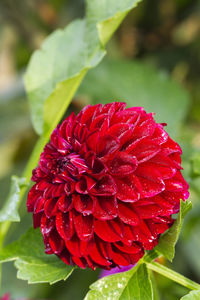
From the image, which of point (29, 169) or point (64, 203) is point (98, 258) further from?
point (29, 169)

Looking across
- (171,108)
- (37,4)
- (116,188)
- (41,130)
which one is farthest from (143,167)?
(37,4)

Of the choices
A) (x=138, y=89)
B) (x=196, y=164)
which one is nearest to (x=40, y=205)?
(x=196, y=164)

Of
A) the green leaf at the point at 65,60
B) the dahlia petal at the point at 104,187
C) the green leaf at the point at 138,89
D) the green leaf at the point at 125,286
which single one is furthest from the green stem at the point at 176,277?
the green leaf at the point at 138,89

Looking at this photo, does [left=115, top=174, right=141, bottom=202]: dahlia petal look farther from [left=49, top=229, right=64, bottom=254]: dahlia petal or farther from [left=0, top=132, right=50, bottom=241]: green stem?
[left=0, top=132, right=50, bottom=241]: green stem

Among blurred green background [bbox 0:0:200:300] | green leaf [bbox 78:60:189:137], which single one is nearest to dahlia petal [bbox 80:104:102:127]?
blurred green background [bbox 0:0:200:300]

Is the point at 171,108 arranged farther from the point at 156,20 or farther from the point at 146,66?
the point at 156,20

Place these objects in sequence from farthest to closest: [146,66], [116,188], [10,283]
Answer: [146,66]
[10,283]
[116,188]

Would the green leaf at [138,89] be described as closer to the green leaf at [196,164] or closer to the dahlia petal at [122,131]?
the green leaf at [196,164]

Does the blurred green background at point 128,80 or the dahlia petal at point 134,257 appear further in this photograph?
the blurred green background at point 128,80
